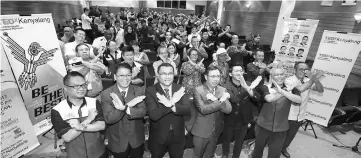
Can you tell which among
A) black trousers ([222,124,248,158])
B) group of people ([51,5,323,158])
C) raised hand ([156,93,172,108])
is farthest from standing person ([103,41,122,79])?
black trousers ([222,124,248,158])

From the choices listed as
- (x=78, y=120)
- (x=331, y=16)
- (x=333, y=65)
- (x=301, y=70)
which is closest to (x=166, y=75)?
(x=78, y=120)

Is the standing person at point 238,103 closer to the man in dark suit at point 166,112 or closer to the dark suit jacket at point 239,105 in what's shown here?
the dark suit jacket at point 239,105

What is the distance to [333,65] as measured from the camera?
13.9ft

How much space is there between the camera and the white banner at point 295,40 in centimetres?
543

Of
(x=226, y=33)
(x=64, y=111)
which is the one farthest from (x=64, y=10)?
(x=64, y=111)

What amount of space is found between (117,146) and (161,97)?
0.77 meters

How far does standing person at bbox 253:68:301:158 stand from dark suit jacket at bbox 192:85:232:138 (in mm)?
646

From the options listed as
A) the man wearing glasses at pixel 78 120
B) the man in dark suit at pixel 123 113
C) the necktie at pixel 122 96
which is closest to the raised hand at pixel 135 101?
the man in dark suit at pixel 123 113

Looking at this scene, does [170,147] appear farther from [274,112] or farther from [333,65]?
[333,65]

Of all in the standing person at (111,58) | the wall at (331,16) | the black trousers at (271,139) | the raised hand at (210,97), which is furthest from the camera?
the wall at (331,16)

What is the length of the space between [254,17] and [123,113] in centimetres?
1203

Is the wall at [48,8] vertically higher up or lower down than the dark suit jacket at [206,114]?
higher up

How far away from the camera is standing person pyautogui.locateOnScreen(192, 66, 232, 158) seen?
246 cm

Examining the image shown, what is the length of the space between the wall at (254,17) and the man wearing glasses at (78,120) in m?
10.3
